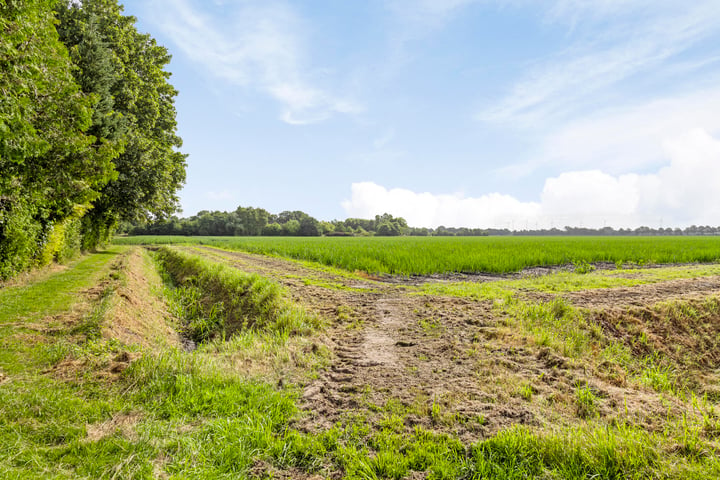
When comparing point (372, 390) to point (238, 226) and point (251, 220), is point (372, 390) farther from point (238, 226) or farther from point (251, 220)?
point (251, 220)

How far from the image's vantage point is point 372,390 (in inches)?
143

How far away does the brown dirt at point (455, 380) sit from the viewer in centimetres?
306

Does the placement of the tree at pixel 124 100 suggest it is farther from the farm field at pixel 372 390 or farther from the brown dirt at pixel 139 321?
the farm field at pixel 372 390

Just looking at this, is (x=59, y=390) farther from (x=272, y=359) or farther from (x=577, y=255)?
(x=577, y=255)

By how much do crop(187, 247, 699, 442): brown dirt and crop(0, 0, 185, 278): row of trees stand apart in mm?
6819

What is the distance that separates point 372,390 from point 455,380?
0.91 m

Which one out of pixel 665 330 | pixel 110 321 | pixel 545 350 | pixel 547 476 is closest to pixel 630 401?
pixel 545 350

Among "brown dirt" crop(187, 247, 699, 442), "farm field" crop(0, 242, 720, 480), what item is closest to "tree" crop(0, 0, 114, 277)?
"farm field" crop(0, 242, 720, 480)

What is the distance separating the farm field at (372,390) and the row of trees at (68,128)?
12.3 feet

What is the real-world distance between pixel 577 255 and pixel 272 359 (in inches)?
669

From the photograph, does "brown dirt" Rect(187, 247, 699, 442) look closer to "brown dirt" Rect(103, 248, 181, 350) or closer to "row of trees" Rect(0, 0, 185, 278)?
"brown dirt" Rect(103, 248, 181, 350)

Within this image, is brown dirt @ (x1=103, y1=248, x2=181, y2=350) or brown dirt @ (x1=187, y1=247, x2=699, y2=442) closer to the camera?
brown dirt @ (x1=187, y1=247, x2=699, y2=442)

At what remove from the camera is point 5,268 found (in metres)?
8.99

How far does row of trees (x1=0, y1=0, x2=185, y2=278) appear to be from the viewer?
22.7 feet
